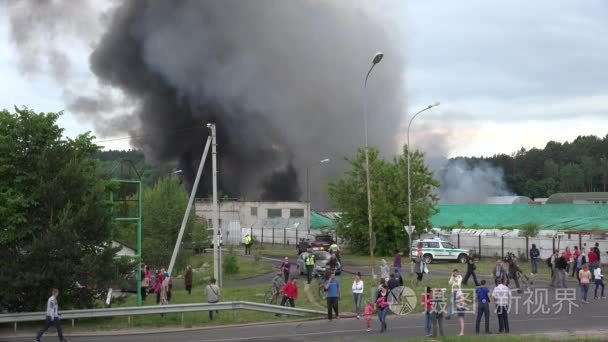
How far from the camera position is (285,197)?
295ft

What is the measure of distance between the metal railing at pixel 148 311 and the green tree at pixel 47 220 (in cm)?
97

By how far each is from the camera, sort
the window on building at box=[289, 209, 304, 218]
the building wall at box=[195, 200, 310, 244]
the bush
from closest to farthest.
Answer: the bush
the building wall at box=[195, 200, 310, 244]
the window on building at box=[289, 209, 304, 218]

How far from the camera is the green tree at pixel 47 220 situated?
19.4 m

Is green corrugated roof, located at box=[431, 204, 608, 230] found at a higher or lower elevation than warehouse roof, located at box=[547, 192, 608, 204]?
lower

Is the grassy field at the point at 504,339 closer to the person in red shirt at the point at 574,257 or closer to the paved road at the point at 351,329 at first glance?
the paved road at the point at 351,329

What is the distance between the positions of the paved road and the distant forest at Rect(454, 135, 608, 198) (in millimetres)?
116647

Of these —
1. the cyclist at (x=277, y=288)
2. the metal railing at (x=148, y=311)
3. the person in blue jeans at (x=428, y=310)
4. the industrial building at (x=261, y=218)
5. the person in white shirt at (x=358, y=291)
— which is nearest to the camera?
the person in blue jeans at (x=428, y=310)

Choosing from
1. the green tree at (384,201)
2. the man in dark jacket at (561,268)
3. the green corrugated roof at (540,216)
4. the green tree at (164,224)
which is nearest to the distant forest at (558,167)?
the green corrugated roof at (540,216)

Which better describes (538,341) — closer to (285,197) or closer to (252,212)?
(252,212)

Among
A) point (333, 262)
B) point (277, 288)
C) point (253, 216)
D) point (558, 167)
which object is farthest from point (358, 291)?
point (558, 167)

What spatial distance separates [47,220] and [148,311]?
161 inches

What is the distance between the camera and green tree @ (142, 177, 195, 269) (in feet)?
127

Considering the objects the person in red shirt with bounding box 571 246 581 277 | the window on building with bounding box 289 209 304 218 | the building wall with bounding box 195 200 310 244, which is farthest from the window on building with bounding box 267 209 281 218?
the person in red shirt with bounding box 571 246 581 277

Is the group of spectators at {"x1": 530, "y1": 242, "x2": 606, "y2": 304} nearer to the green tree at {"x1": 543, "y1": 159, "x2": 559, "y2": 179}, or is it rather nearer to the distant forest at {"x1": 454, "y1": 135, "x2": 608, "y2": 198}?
the distant forest at {"x1": 454, "y1": 135, "x2": 608, "y2": 198}
